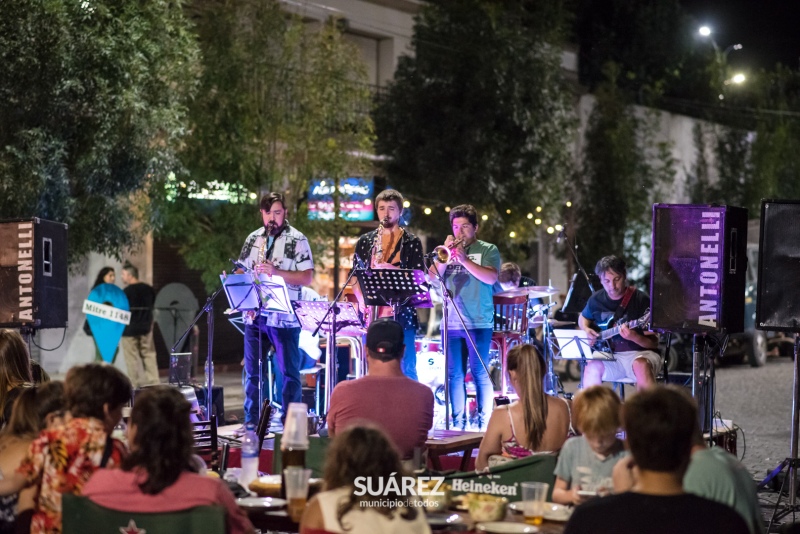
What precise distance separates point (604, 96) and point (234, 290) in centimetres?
2307

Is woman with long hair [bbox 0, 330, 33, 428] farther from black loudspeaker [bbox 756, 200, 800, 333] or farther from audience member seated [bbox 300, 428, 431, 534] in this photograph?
black loudspeaker [bbox 756, 200, 800, 333]

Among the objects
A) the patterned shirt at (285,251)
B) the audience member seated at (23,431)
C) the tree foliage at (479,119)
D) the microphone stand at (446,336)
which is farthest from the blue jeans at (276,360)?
the tree foliage at (479,119)

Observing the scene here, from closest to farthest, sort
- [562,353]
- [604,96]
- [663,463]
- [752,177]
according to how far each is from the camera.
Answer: [663,463] → [562,353] → [604,96] → [752,177]

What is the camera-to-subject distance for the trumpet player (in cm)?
1055

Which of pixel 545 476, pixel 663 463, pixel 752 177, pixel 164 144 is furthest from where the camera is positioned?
pixel 752 177

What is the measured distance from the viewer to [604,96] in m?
31.6

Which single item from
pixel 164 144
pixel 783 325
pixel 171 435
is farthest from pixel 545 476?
pixel 164 144

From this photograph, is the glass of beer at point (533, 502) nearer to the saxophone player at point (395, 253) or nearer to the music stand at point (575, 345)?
the saxophone player at point (395, 253)

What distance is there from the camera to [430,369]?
39.7ft

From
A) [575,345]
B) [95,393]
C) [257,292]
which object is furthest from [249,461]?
[575,345]

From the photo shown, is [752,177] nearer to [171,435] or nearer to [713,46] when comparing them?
[713,46]

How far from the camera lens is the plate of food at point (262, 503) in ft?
17.4

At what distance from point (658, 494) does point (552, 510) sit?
39.2 inches

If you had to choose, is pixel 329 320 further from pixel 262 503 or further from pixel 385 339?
pixel 262 503
